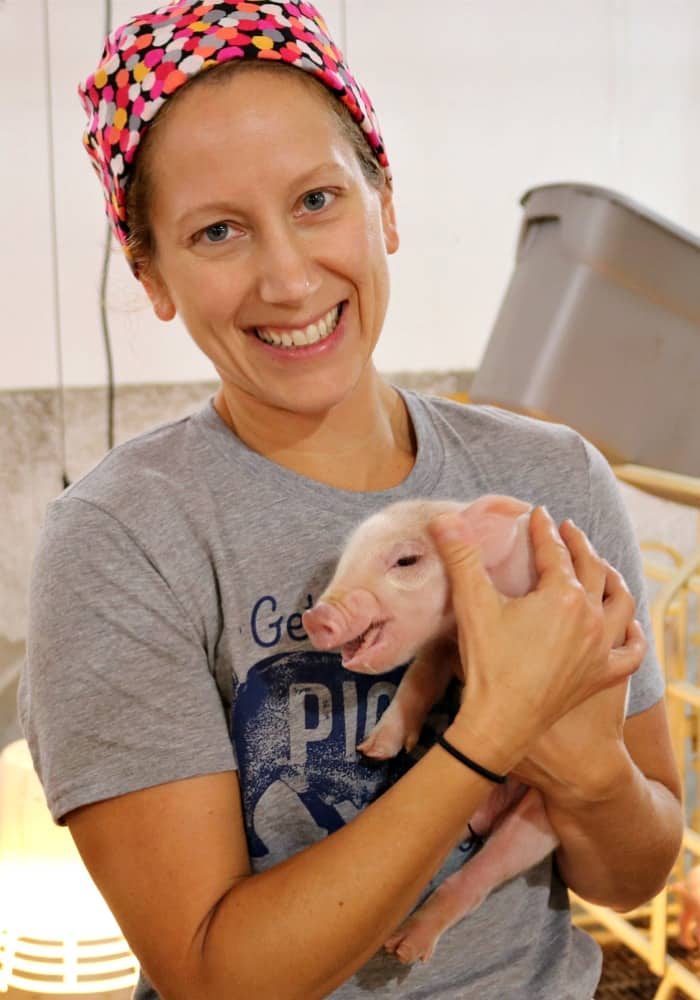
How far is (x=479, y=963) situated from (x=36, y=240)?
6.71 feet

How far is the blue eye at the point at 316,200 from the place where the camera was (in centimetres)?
103

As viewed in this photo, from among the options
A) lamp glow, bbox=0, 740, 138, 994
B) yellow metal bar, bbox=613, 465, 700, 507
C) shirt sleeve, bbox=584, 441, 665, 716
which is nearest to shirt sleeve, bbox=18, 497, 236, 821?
shirt sleeve, bbox=584, 441, 665, 716

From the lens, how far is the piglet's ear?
0.99 metres

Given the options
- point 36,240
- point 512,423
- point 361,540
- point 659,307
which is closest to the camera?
point 361,540

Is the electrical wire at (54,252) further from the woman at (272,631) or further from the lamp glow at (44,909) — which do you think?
the woman at (272,631)

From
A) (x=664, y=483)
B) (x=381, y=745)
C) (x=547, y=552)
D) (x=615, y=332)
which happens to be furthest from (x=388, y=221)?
(x=615, y=332)

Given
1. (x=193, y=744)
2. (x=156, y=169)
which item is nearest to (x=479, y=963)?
(x=193, y=744)

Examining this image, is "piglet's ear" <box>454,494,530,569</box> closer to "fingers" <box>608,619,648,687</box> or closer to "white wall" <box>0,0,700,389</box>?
"fingers" <box>608,619,648,687</box>

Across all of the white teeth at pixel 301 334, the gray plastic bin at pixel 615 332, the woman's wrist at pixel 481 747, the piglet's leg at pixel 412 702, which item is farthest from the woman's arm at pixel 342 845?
the gray plastic bin at pixel 615 332

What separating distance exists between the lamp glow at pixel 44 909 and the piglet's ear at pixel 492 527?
1.08 m

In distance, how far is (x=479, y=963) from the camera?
1.10m

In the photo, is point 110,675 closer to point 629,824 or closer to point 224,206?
point 224,206

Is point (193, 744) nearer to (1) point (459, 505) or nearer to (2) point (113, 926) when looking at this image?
(1) point (459, 505)

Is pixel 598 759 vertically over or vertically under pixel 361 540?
under
